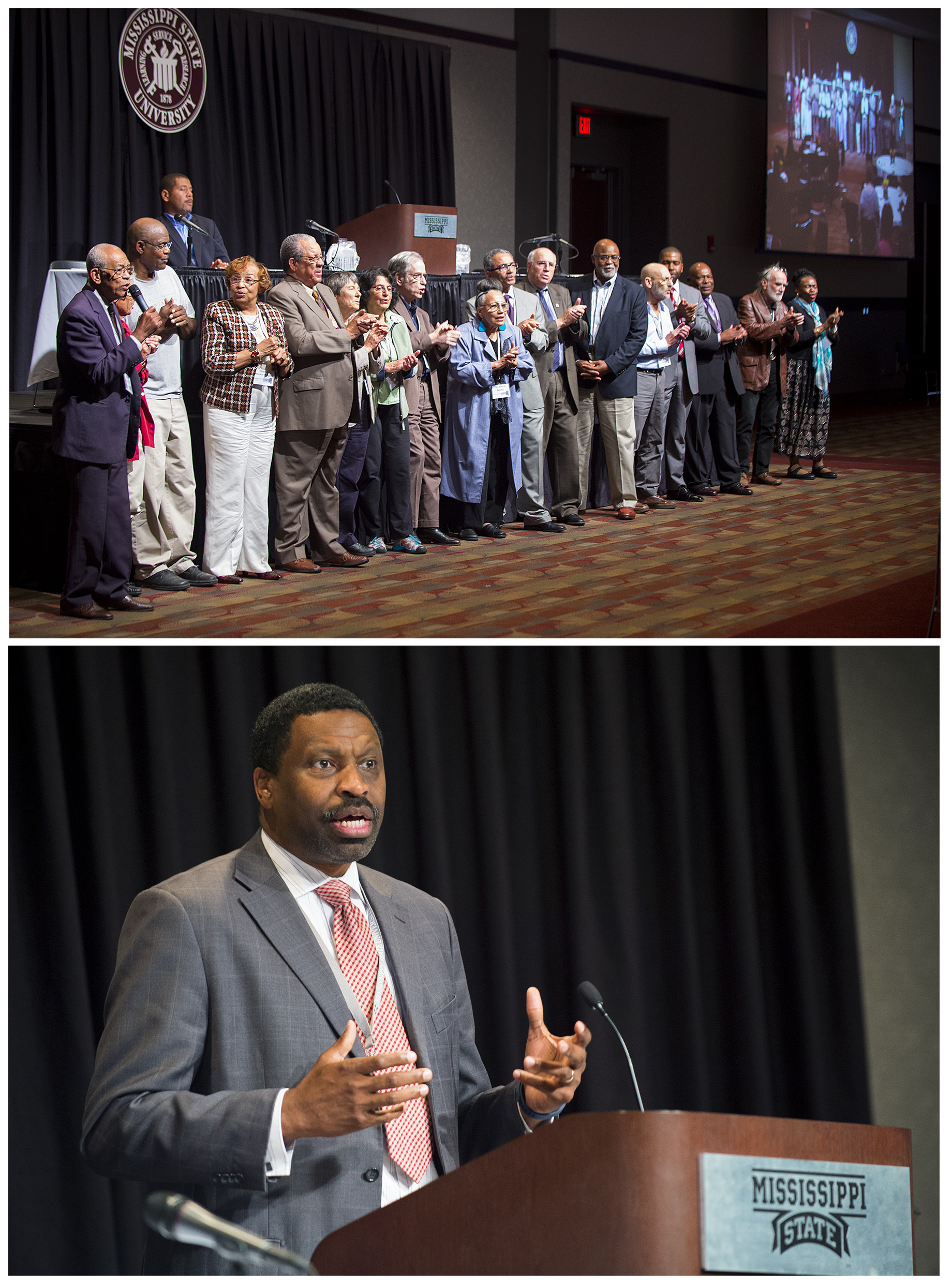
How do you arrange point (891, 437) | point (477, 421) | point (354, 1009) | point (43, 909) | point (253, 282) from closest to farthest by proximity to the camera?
1. point (354, 1009)
2. point (43, 909)
3. point (253, 282)
4. point (477, 421)
5. point (891, 437)

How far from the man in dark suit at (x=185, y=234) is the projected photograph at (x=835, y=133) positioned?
7353 millimetres

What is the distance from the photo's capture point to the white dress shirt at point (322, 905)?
1770 mm

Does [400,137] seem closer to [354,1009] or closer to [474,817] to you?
[474,817]

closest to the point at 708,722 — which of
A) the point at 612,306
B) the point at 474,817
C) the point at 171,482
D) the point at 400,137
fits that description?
the point at 474,817

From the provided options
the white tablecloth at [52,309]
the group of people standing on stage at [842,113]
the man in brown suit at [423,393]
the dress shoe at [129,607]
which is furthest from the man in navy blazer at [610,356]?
the group of people standing on stage at [842,113]

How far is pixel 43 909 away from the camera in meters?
2.78

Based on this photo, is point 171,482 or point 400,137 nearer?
point 171,482

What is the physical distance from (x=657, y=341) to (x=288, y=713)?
4.72 m

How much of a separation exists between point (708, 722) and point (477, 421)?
7.73ft

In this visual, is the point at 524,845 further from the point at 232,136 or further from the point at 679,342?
the point at 232,136

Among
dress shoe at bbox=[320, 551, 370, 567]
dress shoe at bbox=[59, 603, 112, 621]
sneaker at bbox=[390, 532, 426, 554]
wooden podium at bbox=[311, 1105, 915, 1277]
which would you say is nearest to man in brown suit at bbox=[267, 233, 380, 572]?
dress shoe at bbox=[320, 551, 370, 567]

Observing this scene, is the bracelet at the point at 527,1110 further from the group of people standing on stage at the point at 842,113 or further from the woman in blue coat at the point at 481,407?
the group of people standing on stage at the point at 842,113

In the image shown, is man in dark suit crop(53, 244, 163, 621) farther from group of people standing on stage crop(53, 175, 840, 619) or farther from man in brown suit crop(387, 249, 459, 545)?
man in brown suit crop(387, 249, 459, 545)

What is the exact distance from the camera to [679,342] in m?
6.36
